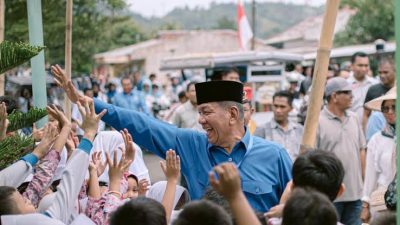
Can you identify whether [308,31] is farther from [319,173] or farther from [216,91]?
[319,173]

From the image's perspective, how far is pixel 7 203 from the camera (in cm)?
421

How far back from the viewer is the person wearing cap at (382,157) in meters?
7.03

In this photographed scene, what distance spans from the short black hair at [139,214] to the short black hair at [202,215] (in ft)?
0.55

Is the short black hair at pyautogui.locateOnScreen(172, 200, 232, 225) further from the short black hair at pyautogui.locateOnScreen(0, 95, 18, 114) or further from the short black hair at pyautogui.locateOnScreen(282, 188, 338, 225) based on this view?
the short black hair at pyautogui.locateOnScreen(0, 95, 18, 114)

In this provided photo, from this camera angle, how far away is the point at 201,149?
5.28 metres

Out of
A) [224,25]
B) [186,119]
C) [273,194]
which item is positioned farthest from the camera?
[224,25]

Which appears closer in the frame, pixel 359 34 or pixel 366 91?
pixel 366 91

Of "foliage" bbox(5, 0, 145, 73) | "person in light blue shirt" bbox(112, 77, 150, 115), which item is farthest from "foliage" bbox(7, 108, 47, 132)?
"person in light blue shirt" bbox(112, 77, 150, 115)

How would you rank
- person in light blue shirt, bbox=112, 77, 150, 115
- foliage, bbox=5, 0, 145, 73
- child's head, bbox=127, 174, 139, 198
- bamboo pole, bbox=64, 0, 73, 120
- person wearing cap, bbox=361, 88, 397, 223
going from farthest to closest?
1. person in light blue shirt, bbox=112, 77, 150, 115
2. foliage, bbox=5, 0, 145, 73
3. person wearing cap, bbox=361, 88, 397, 223
4. bamboo pole, bbox=64, 0, 73, 120
5. child's head, bbox=127, 174, 139, 198

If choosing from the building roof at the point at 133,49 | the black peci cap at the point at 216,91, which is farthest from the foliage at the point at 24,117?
the building roof at the point at 133,49

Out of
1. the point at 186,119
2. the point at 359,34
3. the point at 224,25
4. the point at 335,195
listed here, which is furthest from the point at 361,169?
the point at 224,25

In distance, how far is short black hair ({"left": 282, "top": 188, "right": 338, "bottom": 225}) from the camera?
3.40 m

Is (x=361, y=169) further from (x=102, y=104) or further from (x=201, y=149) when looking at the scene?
(x=102, y=104)

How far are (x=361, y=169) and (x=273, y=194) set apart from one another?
3.29m
